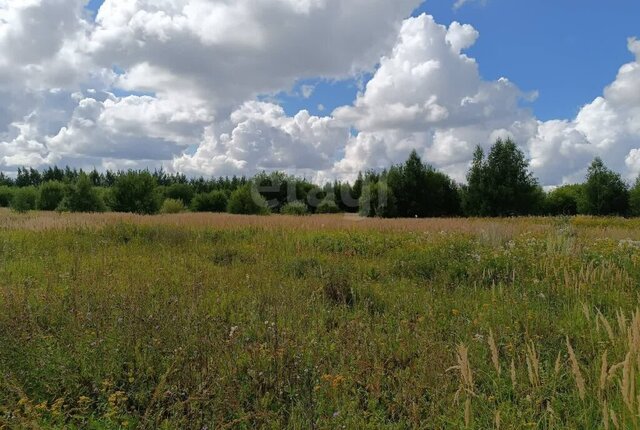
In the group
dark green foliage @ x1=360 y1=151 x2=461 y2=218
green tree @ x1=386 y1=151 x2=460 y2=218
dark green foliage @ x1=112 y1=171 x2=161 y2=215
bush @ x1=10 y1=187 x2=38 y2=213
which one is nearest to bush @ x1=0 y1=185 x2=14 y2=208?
bush @ x1=10 y1=187 x2=38 y2=213

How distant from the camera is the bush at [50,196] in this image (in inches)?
1743

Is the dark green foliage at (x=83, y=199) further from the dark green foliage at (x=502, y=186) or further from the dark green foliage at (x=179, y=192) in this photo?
the dark green foliage at (x=502, y=186)

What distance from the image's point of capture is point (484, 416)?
108 inches

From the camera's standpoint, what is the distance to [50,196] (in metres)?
44.4

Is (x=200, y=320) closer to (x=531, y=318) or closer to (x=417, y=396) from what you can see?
(x=417, y=396)

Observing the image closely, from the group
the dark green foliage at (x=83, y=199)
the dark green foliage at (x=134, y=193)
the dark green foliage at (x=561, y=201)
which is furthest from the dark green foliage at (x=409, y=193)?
the dark green foliage at (x=561, y=201)

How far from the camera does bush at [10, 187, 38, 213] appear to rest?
44.4m

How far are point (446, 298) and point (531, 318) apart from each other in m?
1.27

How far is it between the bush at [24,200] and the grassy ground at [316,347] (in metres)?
43.6

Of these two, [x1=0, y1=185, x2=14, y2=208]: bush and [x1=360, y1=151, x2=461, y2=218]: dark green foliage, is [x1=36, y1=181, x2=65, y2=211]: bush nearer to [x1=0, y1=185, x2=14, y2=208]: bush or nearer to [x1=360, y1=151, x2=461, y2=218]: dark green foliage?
[x1=0, y1=185, x2=14, y2=208]: bush

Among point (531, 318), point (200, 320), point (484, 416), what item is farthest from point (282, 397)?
point (531, 318)

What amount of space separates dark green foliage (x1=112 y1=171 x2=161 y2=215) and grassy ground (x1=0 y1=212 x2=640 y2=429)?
25833mm

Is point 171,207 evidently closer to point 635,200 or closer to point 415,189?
point 415,189

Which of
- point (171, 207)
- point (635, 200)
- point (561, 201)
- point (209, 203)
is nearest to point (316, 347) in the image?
point (171, 207)
